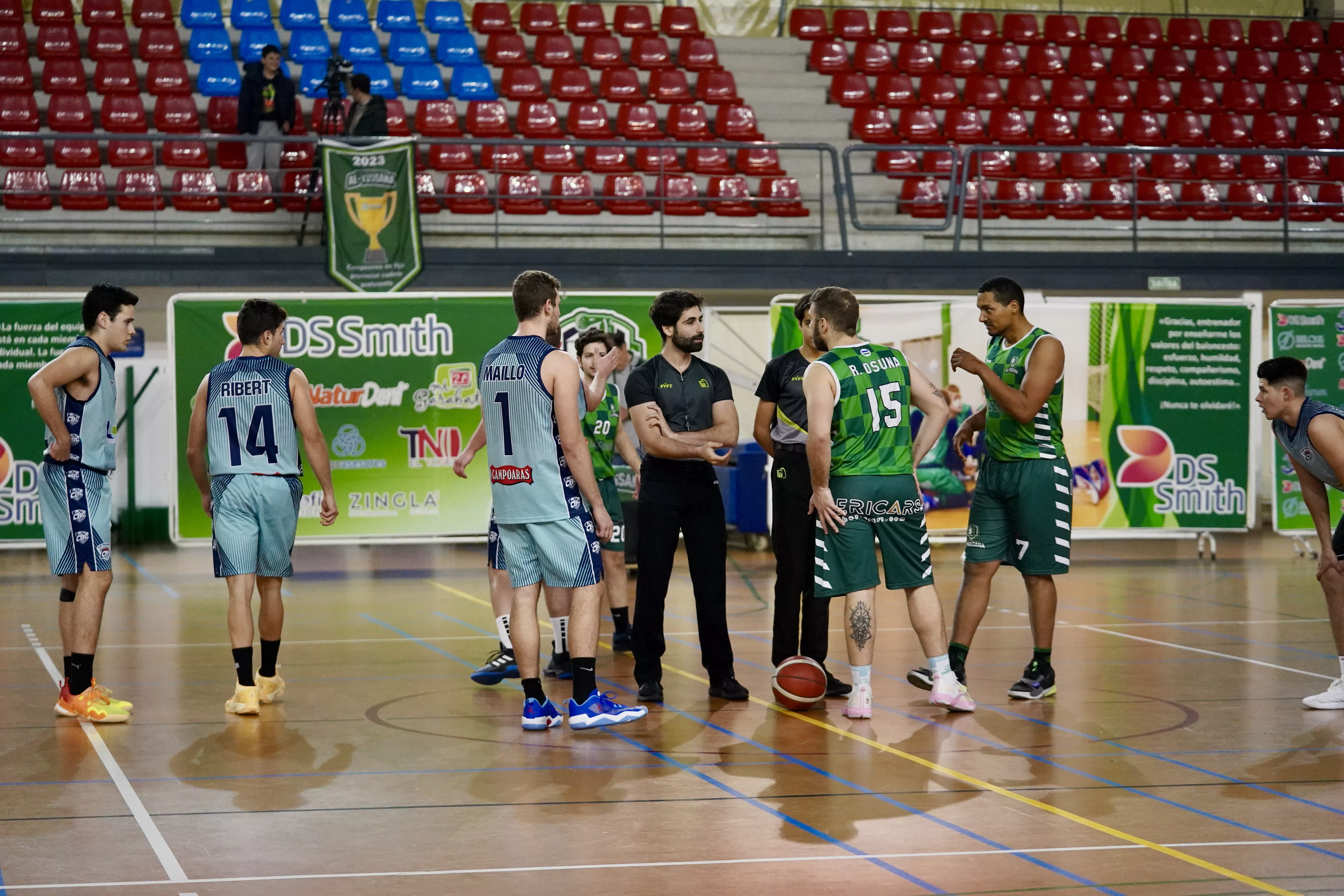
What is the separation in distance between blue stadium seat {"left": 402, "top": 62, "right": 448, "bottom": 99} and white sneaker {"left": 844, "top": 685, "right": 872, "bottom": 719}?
1373 centimetres

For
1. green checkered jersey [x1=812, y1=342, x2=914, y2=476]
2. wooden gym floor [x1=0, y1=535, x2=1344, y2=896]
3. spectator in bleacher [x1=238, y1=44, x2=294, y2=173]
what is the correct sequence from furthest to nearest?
1. spectator in bleacher [x1=238, y1=44, x2=294, y2=173]
2. green checkered jersey [x1=812, y1=342, x2=914, y2=476]
3. wooden gym floor [x1=0, y1=535, x2=1344, y2=896]

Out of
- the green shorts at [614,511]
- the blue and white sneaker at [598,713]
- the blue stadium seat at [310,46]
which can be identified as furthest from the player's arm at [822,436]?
the blue stadium seat at [310,46]

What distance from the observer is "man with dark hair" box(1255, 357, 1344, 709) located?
22.6 ft

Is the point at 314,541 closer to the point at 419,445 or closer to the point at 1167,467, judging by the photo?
the point at 419,445

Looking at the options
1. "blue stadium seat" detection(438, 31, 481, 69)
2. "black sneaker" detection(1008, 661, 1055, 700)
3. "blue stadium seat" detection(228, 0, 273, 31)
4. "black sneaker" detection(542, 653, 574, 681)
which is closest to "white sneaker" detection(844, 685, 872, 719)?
"black sneaker" detection(1008, 661, 1055, 700)

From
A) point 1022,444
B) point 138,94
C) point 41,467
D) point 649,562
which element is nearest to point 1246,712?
point 1022,444

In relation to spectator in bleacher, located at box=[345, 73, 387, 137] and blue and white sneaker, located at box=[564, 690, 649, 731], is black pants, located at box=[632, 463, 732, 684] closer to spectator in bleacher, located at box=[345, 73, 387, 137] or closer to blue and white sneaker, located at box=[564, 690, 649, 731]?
blue and white sneaker, located at box=[564, 690, 649, 731]

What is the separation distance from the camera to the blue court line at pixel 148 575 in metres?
11.8

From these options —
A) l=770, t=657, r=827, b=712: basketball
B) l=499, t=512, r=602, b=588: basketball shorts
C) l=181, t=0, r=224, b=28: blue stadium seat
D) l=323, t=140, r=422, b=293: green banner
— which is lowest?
l=770, t=657, r=827, b=712: basketball

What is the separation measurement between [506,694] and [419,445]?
6369 mm

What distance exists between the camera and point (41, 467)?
6816mm

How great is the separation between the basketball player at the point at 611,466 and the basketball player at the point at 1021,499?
2.08 meters

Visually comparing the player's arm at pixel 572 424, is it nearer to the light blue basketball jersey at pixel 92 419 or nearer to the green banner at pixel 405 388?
the light blue basketball jersey at pixel 92 419

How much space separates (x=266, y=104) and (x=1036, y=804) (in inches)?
516
